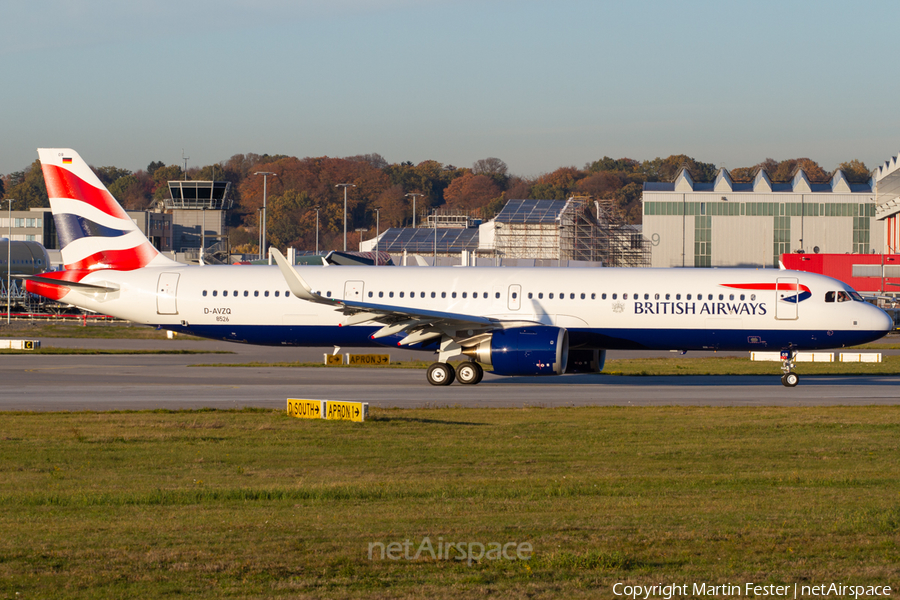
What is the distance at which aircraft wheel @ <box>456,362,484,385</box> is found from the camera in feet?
98.9

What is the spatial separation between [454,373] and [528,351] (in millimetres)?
3405

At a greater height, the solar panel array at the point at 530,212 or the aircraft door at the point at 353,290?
the solar panel array at the point at 530,212

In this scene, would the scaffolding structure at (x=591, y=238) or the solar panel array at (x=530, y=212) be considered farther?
the solar panel array at (x=530, y=212)

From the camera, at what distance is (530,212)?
13125 centimetres

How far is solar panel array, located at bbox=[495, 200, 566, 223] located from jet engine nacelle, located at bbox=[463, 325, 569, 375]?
332 ft

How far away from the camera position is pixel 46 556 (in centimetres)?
859

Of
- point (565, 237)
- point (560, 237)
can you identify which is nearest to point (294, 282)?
point (560, 237)


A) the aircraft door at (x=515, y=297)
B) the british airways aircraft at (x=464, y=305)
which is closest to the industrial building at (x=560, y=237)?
the british airways aircraft at (x=464, y=305)

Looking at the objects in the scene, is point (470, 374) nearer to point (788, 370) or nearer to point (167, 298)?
point (788, 370)

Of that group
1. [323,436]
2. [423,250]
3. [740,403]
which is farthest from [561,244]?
[323,436]

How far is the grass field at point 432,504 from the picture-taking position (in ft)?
26.7

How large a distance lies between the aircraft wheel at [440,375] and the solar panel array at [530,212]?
100006 mm

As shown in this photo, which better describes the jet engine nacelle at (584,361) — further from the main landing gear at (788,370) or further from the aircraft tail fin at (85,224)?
the aircraft tail fin at (85,224)

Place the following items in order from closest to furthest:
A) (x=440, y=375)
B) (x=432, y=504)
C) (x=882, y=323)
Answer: (x=432, y=504)
(x=882, y=323)
(x=440, y=375)
